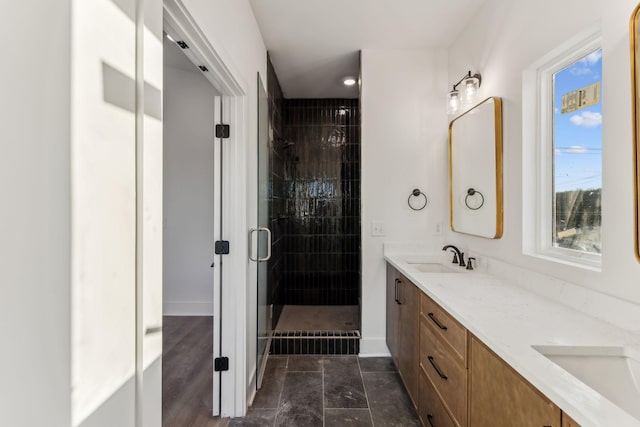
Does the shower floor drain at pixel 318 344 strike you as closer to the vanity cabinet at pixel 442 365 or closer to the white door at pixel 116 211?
the vanity cabinet at pixel 442 365

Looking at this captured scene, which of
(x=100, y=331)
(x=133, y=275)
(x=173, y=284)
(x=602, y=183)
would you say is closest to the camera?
(x=100, y=331)

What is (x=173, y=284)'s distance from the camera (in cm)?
381

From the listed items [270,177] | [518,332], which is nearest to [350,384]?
[518,332]

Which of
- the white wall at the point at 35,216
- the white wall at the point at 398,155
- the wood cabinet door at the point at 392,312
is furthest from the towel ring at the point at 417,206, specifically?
the white wall at the point at 35,216

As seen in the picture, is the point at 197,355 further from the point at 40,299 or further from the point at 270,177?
the point at 40,299

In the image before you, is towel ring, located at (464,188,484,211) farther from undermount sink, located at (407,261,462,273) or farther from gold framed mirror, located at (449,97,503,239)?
undermount sink, located at (407,261,462,273)

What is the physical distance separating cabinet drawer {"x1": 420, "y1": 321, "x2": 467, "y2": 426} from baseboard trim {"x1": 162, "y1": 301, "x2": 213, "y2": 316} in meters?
2.79

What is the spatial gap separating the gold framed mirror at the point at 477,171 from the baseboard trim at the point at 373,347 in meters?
1.19

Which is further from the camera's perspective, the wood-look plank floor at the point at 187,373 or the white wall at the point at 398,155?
the white wall at the point at 398,155

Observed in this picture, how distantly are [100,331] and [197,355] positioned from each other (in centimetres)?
242

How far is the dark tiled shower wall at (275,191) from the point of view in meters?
2.93

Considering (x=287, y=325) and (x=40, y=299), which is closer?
(x=40, y=299)

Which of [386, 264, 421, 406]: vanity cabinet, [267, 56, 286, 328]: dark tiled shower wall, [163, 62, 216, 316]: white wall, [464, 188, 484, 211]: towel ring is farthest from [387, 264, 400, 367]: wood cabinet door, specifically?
[163, 62, 216, 316]: white wall

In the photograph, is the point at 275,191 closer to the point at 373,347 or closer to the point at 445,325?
the point at 373,347
